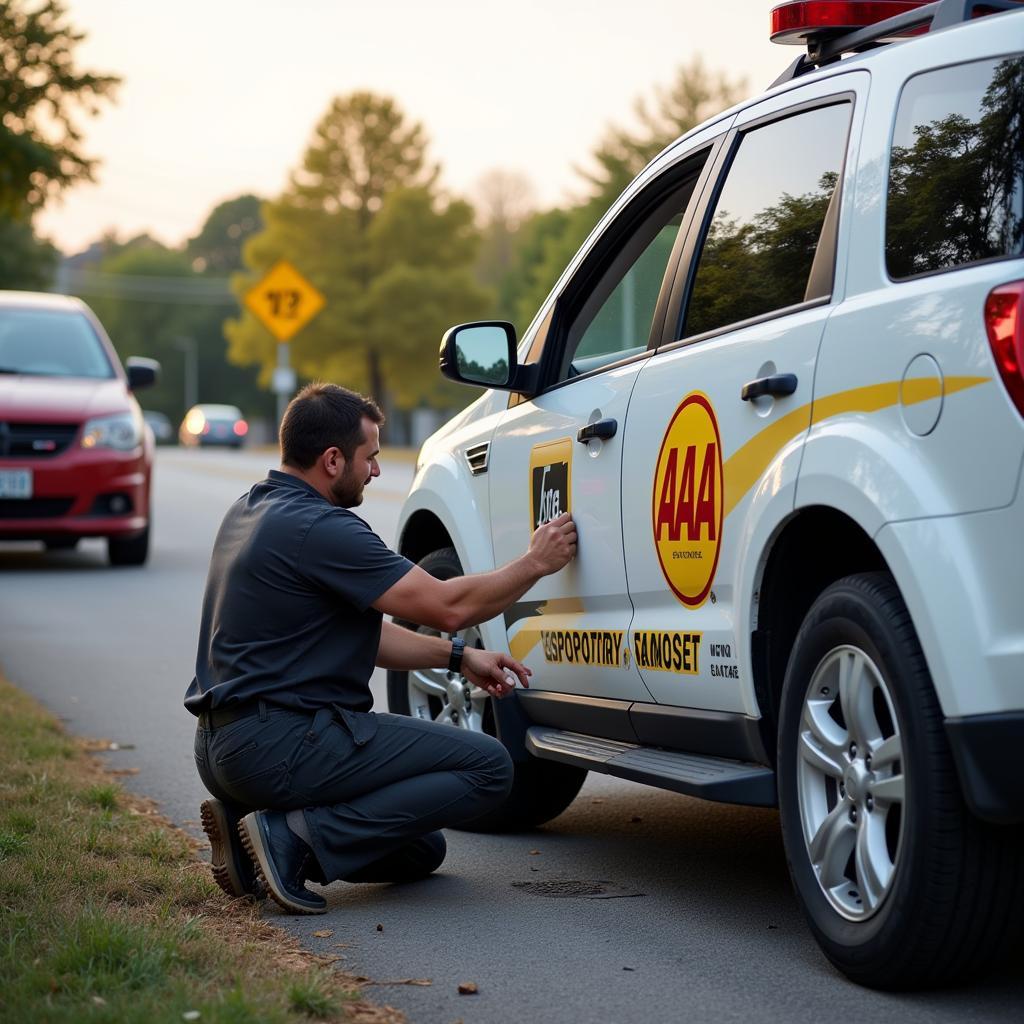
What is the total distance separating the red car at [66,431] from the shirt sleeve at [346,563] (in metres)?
9.46

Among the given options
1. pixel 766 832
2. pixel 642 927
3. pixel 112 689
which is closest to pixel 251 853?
pixel 642 927

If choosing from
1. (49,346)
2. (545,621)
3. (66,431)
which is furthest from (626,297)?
(49,346)

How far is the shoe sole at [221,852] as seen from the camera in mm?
4668

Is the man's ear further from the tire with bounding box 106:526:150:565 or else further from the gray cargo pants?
the tire with bounding box 106:526:150:565

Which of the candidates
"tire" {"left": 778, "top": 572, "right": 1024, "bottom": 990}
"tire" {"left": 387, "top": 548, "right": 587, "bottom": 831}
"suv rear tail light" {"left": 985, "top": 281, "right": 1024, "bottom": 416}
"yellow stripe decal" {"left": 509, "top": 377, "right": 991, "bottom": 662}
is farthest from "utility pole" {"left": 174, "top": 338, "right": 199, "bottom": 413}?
"suv rear tail light" {"left": 985, "top": 281, "right": 1024, "bottom": 416}

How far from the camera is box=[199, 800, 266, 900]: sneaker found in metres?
4.67

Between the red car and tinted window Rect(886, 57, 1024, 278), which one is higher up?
tinted window Rect(886, 57, 1024, 278)

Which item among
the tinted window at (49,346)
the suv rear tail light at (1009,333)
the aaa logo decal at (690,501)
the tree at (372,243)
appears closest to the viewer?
the suv rear tail light at (1009,333)

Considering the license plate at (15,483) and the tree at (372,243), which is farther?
the tree at (372,243)

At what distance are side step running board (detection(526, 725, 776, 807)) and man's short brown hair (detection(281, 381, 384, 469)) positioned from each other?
103cm

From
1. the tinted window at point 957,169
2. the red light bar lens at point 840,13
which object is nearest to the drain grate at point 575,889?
the tinted window at point 957,169

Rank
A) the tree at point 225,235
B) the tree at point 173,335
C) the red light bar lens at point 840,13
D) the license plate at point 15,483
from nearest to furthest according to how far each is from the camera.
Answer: the red light bar lens at point 840,13, the license plate at point 15,483, the tree at point 173,335, the tree at point 225,235

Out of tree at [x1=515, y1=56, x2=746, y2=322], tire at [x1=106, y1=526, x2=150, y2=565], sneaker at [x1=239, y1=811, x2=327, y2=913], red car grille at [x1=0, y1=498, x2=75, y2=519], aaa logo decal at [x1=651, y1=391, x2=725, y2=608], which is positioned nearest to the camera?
aaa logo decal at [x1=651, y1=391, x2=725, y2=608]

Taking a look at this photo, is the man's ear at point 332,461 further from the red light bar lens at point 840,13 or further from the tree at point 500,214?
the tree at point 500,214
